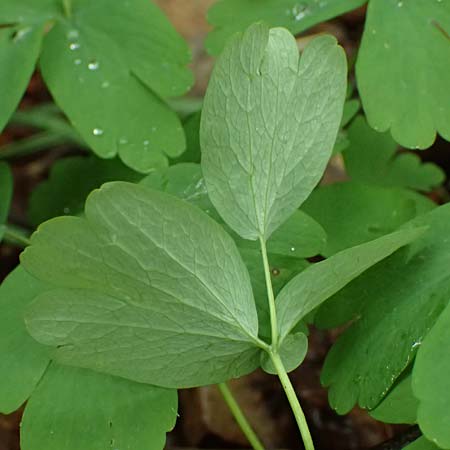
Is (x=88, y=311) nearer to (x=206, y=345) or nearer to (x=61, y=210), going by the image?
(x=206, y=345)

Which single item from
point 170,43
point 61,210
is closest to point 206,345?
point 170,43

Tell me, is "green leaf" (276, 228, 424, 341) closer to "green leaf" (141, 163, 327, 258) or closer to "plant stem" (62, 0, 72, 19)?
"green leaf" (141, 163, 327, 258)

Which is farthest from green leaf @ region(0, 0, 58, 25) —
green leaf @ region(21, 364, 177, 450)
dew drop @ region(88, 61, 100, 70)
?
green leaf @ region(21, 364, 177, 450)

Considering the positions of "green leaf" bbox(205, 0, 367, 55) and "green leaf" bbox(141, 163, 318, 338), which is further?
"green leaf" bbox(205, 0, 367, 55)

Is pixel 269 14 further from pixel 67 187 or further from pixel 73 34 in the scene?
pixel 67 187

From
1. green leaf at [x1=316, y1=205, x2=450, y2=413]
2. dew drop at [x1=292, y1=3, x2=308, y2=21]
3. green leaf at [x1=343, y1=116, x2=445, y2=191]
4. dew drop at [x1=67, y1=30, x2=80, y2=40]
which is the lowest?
green leaf at [x1=343, y1=116, x2=445, y2=191]

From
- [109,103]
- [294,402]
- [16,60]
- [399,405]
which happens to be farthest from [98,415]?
[16,60]
